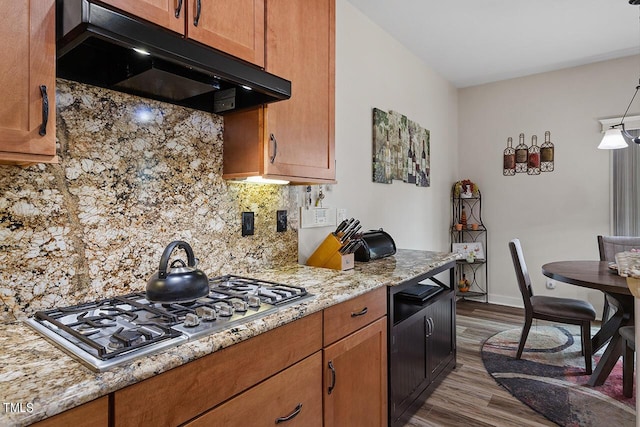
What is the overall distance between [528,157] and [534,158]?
0.22ft

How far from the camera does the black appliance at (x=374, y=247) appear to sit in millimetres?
2414

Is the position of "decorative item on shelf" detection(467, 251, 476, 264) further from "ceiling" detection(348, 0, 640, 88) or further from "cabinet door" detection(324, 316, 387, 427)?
"cabinet door" detection(324, 316, 387, 427)

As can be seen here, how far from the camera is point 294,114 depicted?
181 cm

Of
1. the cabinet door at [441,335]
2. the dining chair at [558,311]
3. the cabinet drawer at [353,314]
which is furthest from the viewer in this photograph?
the dining chair at [558,311]

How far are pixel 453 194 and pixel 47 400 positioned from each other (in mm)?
4647

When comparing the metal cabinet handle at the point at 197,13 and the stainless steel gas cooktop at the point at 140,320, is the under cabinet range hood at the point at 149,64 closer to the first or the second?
the metal cabinet handle at the point at 197,13

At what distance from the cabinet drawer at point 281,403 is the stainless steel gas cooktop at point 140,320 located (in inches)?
8.8

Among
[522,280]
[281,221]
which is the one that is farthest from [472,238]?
[281,221]

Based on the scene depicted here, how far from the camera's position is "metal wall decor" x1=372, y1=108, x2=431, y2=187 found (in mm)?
3105

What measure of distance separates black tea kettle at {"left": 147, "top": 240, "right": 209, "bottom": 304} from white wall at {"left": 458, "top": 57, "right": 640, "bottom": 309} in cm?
420

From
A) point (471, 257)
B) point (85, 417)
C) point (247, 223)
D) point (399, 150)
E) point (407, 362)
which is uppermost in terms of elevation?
point (399, 150)

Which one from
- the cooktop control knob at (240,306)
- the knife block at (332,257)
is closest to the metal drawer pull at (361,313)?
the knife block at (332,257)

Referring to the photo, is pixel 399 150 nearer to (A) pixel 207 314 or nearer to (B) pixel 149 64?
(B) pixel 149 64

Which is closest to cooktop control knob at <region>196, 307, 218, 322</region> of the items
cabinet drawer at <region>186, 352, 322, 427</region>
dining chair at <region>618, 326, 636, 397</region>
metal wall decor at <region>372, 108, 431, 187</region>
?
cabinet drawer at <region>186, 352, 322, 427</region>
